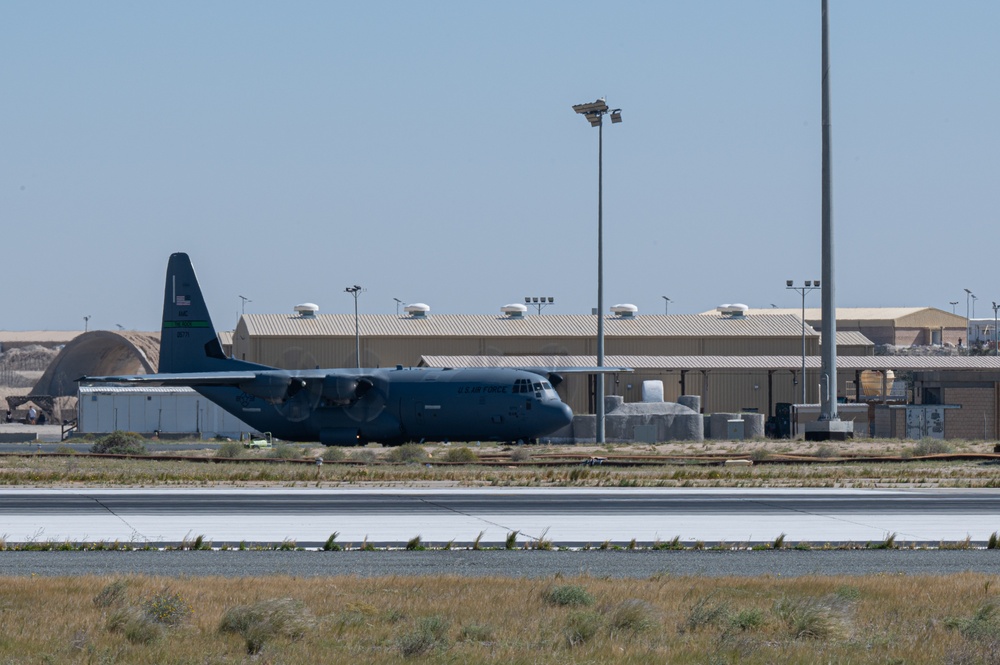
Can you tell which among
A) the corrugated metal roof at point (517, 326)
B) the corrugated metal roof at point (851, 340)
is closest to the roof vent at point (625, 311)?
the corrugated metal roof at point (517, 326)

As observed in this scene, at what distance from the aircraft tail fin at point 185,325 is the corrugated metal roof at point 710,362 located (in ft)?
101

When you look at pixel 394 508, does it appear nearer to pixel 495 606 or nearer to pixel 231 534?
pixel 231 534

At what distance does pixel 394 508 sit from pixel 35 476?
48.6ft

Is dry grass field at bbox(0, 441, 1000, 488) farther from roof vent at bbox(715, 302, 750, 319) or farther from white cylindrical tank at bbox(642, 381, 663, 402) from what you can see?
roof vent at bbox(715, 302, 750, 319)

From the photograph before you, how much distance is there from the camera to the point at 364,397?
53.7 meters

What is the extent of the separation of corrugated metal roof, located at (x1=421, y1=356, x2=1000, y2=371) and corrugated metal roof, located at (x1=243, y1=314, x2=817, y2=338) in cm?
584

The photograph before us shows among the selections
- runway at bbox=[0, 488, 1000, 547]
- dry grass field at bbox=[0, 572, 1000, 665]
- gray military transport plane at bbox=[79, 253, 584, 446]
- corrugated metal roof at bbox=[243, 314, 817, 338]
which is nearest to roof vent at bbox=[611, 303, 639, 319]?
corrugated metal roof at bbox=[243, 314, 817, 338]

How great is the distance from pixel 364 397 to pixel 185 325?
34.4 feet

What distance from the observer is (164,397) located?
7969 cm

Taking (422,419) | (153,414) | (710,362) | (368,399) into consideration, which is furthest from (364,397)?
(710,362)

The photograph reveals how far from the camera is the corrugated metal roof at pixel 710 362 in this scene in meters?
88.7

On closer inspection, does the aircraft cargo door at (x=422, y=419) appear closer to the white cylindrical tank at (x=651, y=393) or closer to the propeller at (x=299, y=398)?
the propeller at (x=299, y=398)

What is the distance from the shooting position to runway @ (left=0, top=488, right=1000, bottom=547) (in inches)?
897

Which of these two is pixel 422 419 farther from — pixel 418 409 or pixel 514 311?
pixel 514 311
